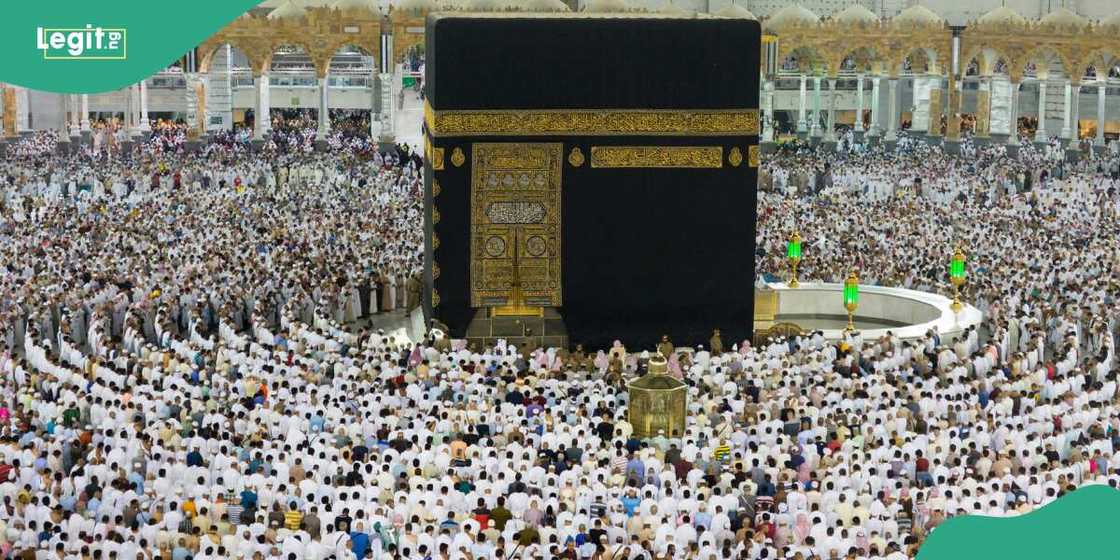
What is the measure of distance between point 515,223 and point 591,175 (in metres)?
0.87

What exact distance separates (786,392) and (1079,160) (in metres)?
21.8

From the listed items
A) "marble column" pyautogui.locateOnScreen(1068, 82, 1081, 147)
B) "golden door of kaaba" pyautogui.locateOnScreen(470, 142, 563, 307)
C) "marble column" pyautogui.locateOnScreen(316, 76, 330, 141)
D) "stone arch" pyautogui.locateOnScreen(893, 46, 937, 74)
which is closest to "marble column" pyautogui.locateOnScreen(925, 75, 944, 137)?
"stone arch" pyautogui.locateOnScreen(893, 46, 937, 74)

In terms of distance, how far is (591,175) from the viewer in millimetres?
16469

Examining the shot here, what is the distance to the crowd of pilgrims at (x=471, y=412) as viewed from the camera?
10297 mm

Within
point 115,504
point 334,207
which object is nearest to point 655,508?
point 115,504

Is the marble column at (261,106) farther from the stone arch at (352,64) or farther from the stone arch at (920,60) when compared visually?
the stone arch at (920,60)

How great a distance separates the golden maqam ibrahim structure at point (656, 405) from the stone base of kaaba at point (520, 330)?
3640 mm

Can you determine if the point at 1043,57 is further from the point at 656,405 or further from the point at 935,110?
the point at 656,405

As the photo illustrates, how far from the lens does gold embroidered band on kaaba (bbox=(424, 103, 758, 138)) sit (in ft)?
53.4

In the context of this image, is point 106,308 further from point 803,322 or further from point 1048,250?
point 1048,250

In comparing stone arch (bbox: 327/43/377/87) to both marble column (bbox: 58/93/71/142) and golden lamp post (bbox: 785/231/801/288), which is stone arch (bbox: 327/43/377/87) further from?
golden lamp post (bbox: 785/231/801/288)

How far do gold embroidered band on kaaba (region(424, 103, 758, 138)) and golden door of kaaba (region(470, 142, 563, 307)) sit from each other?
0.52 feet

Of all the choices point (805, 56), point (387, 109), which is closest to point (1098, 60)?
point (805, 56)

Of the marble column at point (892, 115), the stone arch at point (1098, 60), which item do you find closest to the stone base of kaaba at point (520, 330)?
the stone arch at point (1098, 60)
